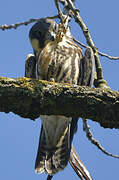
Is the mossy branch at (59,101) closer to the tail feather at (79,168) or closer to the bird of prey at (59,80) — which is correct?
the tail feather at (79,168)

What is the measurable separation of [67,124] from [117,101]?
253cm

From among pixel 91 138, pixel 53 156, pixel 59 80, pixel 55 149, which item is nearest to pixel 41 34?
pixel 59 80

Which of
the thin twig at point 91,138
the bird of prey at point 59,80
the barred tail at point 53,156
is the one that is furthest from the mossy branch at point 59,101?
the barred tail at point 53,156

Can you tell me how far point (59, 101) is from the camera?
3162mm

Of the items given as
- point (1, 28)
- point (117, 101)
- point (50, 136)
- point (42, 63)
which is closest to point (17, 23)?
point (1, 28)

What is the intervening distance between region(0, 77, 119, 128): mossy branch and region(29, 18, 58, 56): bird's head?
289cm

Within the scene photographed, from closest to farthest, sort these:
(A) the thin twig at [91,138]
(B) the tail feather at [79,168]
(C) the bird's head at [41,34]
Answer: (B) the tail feather at [79,168] < (A) the thin twig at [91,138] < (C) the bird's head at [41,34]

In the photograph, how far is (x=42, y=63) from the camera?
548 centimetres

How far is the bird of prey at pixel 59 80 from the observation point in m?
5.34

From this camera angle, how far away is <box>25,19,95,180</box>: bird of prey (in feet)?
17.5

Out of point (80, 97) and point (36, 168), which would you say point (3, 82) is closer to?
point (80, 97)

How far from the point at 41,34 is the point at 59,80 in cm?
112

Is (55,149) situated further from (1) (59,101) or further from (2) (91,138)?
(1) (59,101)

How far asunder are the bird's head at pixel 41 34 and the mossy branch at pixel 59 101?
2888 mm
